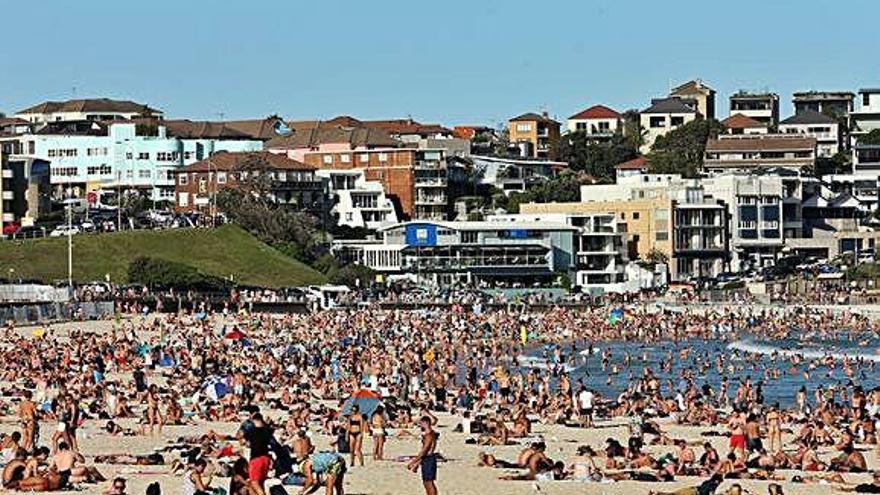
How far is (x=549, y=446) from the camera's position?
29391mm

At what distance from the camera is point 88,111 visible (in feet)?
415

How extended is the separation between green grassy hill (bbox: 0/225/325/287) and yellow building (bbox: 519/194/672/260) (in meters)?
17.5

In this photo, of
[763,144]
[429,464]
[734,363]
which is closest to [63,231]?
[734,363]

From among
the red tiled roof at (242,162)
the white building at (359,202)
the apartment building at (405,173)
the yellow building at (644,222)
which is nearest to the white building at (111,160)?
the red tiled roof at (242,162)

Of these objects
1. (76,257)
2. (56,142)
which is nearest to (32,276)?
(76,257)

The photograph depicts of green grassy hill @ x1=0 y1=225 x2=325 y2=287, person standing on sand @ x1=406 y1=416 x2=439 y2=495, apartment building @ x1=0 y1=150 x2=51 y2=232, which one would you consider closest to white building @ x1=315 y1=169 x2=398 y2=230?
green grassy hill @ x1=0 y1=225 x2=325 y2=287

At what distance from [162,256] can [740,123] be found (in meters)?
55.9

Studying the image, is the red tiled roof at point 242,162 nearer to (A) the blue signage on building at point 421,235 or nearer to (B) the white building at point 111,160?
(B) the white building at point 111,160

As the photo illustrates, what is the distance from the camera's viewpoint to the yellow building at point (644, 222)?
93.2 metres

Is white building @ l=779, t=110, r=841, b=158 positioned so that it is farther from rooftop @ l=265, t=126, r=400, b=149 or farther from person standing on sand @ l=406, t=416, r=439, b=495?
person standing on sand @ l=406, t=416, r=439, b=495

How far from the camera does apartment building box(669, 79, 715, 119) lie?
139375 millimetres

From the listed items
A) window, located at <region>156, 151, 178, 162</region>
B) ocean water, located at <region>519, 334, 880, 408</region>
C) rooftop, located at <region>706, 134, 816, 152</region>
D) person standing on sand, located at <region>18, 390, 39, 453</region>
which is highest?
rooftop, located at <region>706, 134, 816, 152</region>

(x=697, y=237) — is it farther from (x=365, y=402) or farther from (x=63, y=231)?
(x=365, y=402)

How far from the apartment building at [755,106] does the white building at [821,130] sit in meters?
10.7
